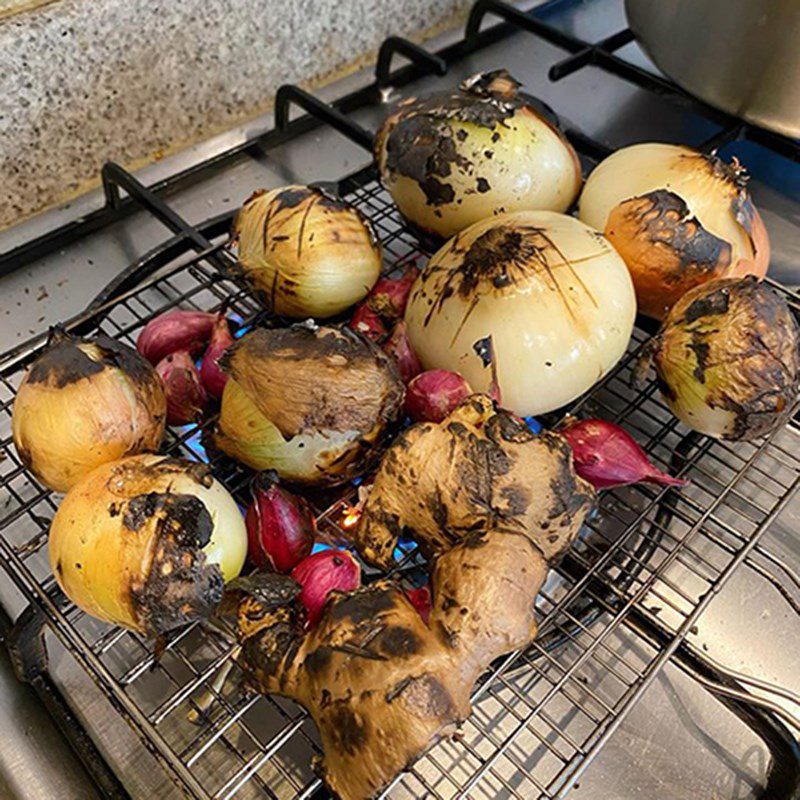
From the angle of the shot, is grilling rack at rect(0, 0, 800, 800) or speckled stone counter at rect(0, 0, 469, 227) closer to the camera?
grilling rack at rect(0, 0, 800, 800)

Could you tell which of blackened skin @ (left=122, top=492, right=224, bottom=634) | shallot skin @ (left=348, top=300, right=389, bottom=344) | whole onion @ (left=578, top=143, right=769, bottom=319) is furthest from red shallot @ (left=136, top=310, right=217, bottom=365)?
whole onion @ (left=578, top=143, right=769, bottom=319)

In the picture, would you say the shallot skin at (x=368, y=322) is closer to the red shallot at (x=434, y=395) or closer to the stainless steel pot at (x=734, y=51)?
the red shallot at (x=434, y=395)

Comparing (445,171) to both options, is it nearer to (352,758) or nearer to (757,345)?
(757,345)

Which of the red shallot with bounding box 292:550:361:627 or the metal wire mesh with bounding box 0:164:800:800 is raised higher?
the red shallot with bounding box 292:550:361:627

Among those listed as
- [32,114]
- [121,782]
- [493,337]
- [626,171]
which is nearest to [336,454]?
[493,337]

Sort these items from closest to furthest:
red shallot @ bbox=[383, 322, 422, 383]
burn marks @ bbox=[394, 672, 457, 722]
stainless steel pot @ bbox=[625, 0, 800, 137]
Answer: burn marks @ bbox=[394, 672, 457, 722] → red shallot @ bbox=[383, 322, 422, 383] → stainless steel pot @ bbox=[625, 0, 800, 137]

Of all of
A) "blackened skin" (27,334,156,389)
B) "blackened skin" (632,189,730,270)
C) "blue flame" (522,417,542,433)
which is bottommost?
"blue flame" (522,417,542,433)

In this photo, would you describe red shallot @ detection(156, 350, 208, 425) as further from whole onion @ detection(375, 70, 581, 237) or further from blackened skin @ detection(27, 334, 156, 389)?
whole onion @ detection(375, 70, 581, 237)
